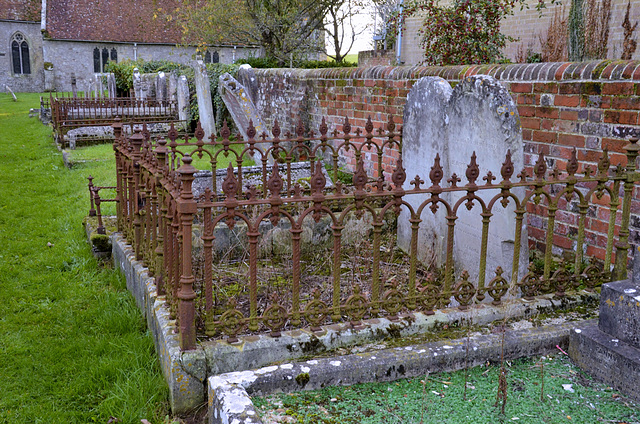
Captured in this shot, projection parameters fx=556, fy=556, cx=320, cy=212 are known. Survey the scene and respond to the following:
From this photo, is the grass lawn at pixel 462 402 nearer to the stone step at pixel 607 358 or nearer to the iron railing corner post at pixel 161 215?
the stone step at pixel 607 358

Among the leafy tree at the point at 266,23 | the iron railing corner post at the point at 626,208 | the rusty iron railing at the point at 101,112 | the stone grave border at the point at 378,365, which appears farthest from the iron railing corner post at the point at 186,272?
the leafy tree at the point at 266,23

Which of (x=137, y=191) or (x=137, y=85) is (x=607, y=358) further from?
(x=137, y=85)

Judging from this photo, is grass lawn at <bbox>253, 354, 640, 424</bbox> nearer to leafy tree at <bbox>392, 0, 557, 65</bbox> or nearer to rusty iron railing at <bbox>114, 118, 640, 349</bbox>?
rusty iron railing at <bbox>114, 118, 640, 349</bbox>

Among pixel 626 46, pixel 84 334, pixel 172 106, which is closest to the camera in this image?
pixel 84 334

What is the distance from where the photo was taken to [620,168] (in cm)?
365

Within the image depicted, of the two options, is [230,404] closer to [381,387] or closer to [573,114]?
[381,387]

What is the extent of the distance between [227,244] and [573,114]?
3.33 metres

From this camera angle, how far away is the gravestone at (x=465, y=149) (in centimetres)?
399

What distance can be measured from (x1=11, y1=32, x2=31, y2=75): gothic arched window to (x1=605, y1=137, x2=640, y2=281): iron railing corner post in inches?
1805

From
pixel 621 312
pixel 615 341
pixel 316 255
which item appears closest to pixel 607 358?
pixel 615 341

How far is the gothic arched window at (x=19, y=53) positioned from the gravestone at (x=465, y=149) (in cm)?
4381

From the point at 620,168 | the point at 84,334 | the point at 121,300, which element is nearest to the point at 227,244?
the point at 121,300

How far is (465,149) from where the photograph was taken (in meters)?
4.51

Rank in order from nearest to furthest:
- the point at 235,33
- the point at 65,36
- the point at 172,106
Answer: the point at 172,106
the point at 235,33
the point at 65,36
